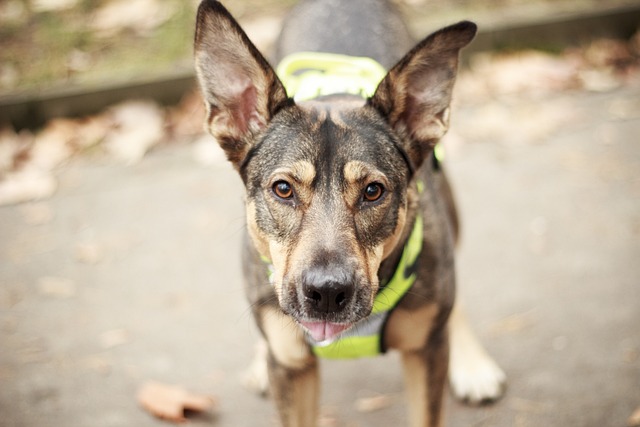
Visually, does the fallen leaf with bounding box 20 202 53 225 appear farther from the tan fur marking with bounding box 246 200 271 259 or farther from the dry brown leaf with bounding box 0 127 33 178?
the tan fur marking with bounding box 246 200 271 259

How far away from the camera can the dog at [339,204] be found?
2.65 metres

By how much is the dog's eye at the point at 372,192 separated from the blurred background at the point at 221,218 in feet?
5.16

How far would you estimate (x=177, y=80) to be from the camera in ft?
20.6

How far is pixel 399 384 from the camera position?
3938 millimetres

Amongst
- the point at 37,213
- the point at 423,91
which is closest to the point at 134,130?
the point at 37,213

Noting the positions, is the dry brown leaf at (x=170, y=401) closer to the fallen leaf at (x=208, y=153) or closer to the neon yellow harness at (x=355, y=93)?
the neon yellow harness at (x=355, y=93)

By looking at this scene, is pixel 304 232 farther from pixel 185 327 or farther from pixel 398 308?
pixel 185 327

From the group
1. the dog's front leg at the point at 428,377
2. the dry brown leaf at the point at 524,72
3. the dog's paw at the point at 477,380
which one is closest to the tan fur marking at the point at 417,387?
the dog's front leg at the point at 428,377

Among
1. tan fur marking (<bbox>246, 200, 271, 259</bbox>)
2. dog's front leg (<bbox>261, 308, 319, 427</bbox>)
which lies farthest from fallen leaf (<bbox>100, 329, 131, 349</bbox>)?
tan fur marking (<bbox>246, 200, 271, 259</bbox>)

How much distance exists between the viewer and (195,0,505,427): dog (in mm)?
2648

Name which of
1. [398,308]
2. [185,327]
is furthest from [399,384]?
[185,327]

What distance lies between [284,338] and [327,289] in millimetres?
623

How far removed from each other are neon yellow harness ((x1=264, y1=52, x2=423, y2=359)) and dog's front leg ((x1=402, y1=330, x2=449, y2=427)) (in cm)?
20

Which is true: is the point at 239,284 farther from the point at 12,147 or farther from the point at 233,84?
the point at 12,147
